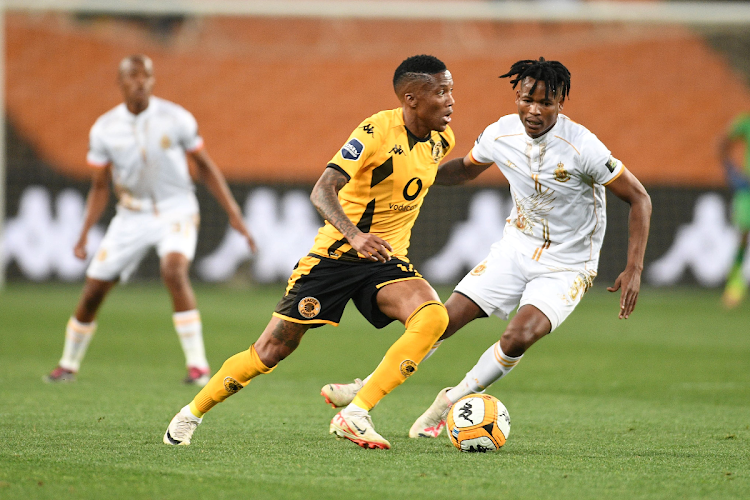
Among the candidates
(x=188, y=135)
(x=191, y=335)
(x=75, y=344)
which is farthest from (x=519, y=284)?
(x=75, y=344)

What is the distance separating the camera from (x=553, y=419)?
18.8 feet

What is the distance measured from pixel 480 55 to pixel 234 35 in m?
4.94

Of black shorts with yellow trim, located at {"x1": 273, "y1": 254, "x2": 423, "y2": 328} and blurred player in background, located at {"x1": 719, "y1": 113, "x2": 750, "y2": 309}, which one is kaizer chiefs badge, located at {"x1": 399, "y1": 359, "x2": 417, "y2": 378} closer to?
black shorts with yellow trim, located at {"x1": 273, "y1": 254, "x2": 423, "y2": 328}

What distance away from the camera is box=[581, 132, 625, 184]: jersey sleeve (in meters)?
5.04

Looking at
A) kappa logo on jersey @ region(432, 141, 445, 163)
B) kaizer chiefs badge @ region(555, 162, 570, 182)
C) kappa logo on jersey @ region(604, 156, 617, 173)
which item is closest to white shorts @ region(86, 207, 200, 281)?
kappa logo on jersey @ region(432, 141, 445, 163)

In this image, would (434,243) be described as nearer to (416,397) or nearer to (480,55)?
(480,55)

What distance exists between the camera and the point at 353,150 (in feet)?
15.6

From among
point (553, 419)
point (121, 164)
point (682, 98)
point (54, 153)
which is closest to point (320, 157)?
point (54, 153)

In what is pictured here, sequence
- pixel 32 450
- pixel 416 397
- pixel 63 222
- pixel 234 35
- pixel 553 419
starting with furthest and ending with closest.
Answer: pixel 234 35, pixel 63 222, pixel 416 397, pixel 553 419, pixel 32 450

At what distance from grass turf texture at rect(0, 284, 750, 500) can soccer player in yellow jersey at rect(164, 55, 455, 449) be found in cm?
27

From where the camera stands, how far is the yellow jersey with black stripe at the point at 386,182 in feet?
16.1

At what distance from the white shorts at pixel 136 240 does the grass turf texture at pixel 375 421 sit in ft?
2.68

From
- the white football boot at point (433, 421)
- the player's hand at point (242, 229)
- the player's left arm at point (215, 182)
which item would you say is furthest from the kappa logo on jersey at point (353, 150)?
the player's left arm at point (215, 182)

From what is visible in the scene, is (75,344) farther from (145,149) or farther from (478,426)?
(478,426)
